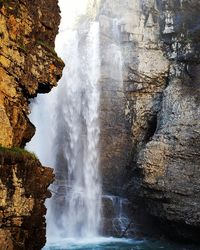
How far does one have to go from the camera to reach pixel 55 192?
91.0 feet

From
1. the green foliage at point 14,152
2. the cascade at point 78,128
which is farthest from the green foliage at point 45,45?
the cascade at point 78,128

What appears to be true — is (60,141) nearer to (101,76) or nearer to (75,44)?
(101,76)

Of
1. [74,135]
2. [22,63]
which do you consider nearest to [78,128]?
[74,135]

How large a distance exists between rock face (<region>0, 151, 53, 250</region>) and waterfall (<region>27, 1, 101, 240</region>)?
500 inches

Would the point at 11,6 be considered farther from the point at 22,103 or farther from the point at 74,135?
the point at 74,135

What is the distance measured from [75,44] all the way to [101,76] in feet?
14.3

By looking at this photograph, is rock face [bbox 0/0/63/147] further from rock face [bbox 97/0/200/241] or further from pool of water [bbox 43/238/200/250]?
rock face [bbox 97/0/200/241]

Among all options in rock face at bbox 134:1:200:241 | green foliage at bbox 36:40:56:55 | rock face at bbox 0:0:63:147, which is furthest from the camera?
rock face at bbox 134:1:200:241

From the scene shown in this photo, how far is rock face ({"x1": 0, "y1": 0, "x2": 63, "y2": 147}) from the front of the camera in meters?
14.6

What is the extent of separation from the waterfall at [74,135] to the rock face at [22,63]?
483 inches

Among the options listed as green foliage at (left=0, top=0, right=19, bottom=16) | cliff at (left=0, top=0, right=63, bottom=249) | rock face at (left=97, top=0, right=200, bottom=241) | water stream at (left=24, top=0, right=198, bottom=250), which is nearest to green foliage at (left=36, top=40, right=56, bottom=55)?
cliff at (left=0, top=0, right=63, bottom=249)

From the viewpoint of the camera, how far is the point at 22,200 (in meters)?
13.2

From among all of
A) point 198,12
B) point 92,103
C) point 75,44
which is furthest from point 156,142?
point 75,44

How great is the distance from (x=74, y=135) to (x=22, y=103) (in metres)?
15.7
